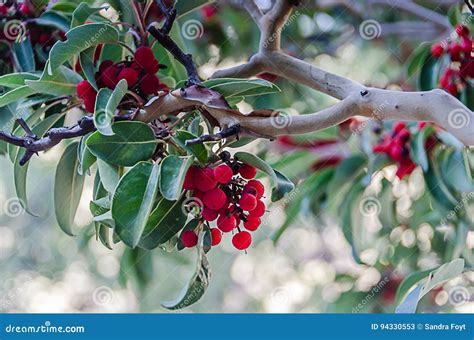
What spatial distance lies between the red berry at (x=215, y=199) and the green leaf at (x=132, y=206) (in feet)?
0.27

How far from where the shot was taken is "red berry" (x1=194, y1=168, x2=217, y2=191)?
840 mm

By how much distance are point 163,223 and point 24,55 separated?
0.58 meters

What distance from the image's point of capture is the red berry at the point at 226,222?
0.89 metres

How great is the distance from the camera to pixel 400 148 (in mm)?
1610

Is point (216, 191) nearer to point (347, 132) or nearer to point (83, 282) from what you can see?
point (347, 132)

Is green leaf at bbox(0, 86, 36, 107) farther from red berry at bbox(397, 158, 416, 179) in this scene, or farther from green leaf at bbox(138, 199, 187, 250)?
red berry at bbox(397, 158, 416, 179)

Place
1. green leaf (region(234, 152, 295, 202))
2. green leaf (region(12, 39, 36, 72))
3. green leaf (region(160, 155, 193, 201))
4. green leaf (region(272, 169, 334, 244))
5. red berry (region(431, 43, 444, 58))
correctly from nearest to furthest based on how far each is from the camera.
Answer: green leaf (region(160, 155, 193, 201)) → green leaf (region(234, 152, 295, 202)) → green leaf (region(12, 39, 36, 72)) → red berry (region(431, 43, 444, 58)) → green leaf (region(272, 169, 334, 244))

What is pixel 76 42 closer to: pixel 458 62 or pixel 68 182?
pixel 68 182

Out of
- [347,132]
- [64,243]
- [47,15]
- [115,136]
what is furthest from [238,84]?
[64,243]

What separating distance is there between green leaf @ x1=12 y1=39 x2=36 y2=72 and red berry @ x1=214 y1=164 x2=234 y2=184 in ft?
1.89

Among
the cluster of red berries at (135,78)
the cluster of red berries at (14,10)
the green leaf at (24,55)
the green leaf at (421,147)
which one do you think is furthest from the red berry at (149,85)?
the green leaf at (421,147)

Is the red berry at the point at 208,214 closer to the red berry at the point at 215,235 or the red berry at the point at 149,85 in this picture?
the red berry at the point at 215,235

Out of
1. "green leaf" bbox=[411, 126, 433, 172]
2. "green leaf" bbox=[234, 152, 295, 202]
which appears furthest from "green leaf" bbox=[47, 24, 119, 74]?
"green leaf" bbox=[411, 126, 433, 172]

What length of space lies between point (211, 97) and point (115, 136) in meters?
0.12
